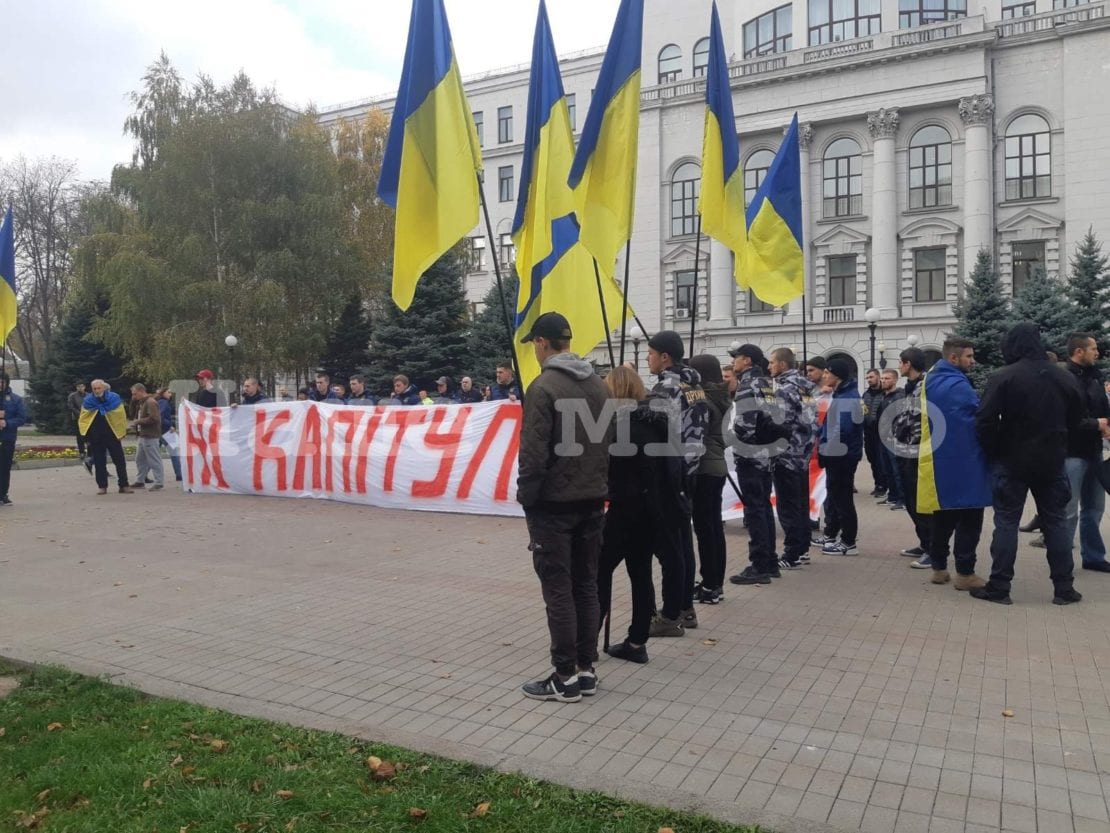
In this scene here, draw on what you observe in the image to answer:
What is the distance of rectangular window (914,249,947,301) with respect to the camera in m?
42.8

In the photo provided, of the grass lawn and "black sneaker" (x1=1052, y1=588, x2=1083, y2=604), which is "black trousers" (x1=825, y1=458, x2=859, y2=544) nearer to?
"black sneaker" (x1=1052, y1=588, x2=1083, y2=604)

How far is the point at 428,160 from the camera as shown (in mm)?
6941

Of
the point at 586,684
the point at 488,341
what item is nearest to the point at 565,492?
the point at 586,684

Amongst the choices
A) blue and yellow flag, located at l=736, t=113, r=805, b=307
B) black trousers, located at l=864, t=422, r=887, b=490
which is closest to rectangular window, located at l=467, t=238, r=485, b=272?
black trousers, located at l=864, t=422, r=887, b=490

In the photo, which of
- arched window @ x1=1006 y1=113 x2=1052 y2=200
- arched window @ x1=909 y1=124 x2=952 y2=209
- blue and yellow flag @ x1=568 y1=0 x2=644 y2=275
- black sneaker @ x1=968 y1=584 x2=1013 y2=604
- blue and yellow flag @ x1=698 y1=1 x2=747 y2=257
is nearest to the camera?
blue and yellow flag @ x1=568 y1=0 x2=644 y2=275

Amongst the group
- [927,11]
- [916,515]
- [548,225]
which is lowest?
Answer: [916,515]

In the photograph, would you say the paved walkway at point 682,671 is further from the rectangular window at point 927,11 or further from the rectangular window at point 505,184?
the rectangular window at point 505,184

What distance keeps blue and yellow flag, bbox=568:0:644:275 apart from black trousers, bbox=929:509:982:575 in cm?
364

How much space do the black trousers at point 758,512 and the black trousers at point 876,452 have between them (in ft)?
20.3

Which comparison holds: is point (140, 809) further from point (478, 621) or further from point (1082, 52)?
point (1082, 52)

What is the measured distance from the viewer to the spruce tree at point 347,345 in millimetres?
37906

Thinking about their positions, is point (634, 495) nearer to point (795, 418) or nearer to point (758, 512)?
point (758, 512)

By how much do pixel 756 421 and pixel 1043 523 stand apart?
2.40m

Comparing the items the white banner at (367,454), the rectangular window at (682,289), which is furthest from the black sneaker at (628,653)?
the rectangular window at (682,289)
